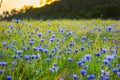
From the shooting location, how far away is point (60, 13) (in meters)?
24.1

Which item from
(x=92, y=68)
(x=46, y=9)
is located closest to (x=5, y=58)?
(x=92, y=68)

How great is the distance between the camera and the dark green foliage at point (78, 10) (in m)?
21.6

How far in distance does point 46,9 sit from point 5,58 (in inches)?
854

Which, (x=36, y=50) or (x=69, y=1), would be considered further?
(x=69, y=1)

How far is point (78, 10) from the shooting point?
79.9ft

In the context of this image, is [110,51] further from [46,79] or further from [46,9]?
[46,9]

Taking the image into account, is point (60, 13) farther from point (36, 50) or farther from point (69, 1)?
point (36, 50)

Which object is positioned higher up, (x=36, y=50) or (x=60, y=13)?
(x=36, y=50)

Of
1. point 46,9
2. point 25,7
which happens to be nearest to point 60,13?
point 46,9

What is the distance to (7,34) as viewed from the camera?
6559 millimetres

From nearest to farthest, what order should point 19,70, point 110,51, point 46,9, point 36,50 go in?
point 19,70, point 36,50, point 110,51, point 46,9

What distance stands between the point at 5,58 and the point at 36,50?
528 mm

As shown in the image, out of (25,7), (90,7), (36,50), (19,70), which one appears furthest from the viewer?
(25,7)

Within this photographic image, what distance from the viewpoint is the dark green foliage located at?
21553 mm
